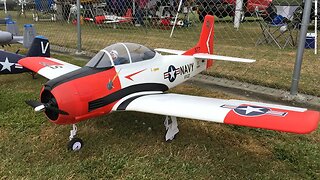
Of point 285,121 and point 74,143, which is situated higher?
point 285,121

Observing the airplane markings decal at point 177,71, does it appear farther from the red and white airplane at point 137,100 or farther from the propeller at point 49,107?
the propeller at point 49,107

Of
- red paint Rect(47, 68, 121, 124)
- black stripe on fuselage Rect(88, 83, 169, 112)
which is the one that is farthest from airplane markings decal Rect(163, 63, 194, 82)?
red paint Rect(47, 68, 121, 124)

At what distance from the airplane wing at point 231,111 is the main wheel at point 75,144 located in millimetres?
708

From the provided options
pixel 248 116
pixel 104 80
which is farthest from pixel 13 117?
pixel 248 116

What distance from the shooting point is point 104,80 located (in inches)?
172

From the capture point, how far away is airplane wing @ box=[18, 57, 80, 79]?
5.89 metres

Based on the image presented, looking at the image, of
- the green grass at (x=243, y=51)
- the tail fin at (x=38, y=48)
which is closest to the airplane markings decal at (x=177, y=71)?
the green grass at (x=243, y=51)

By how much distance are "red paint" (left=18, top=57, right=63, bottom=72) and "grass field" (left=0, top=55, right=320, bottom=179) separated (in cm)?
116

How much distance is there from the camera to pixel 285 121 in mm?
3311

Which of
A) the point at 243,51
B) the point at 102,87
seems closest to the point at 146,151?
the point at 102,87

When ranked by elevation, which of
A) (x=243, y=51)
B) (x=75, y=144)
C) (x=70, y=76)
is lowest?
(x=75, y=144)

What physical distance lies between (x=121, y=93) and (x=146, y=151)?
3.08 ft

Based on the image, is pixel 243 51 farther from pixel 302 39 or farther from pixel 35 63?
pixel 35 63

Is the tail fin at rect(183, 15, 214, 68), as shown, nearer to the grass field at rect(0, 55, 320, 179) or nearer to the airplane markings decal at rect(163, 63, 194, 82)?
the airplane markings decal at rect(163, 63, 194, 82)
